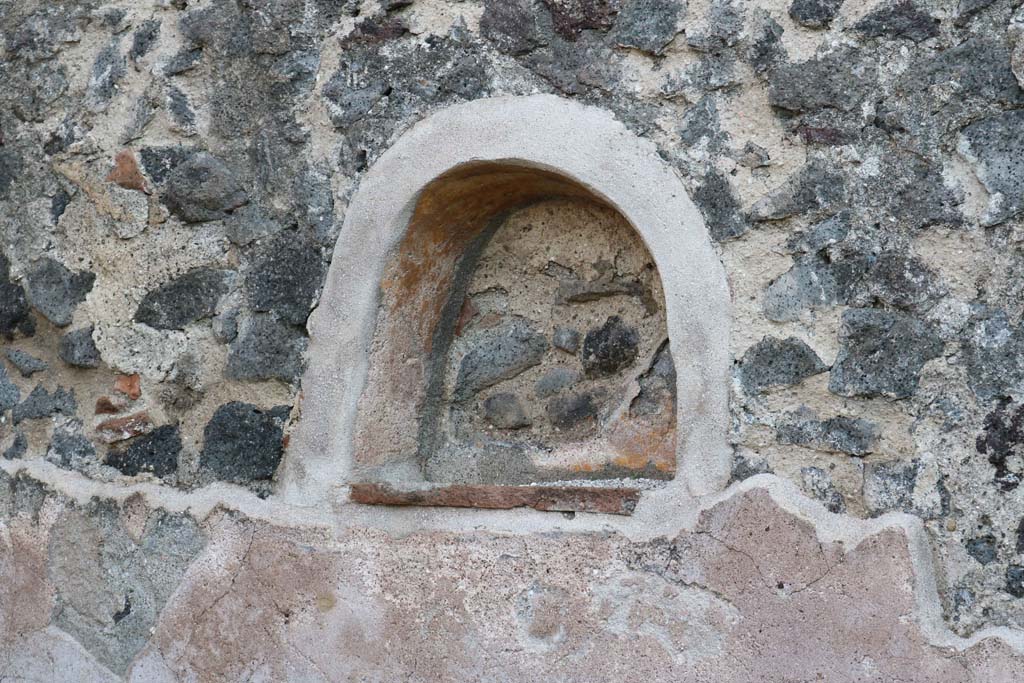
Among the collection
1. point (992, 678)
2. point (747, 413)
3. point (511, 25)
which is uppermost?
point (511, 25)

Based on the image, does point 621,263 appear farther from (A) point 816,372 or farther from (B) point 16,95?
(B) point 16,95

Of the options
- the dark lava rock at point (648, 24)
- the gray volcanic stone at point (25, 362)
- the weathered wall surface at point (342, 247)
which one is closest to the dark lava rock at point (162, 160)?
the weathered wall surface at point (342, 247)

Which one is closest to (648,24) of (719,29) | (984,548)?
(719,29)

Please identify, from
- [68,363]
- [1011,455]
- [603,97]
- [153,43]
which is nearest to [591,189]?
[603,97]

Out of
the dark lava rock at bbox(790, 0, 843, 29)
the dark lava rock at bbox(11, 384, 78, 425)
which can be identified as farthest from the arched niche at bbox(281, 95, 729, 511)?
the dark lava rock at bbox(11, 384, 78, 425)

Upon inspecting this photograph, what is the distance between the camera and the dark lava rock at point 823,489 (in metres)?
2.04

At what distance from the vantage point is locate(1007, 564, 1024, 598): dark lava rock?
6.29 ft

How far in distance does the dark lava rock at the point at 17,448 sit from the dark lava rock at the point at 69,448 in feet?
0.28

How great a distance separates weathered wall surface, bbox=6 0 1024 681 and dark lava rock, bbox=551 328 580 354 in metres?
0.43

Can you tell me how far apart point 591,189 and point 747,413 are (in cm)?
50

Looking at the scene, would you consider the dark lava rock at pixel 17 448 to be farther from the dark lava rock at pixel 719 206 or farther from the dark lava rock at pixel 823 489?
the dark lava rock at pixel 823 489

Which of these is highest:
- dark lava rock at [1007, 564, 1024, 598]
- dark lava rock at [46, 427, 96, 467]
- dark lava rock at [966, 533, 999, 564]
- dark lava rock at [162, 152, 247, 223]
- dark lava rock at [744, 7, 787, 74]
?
dark lava rock at [744, 7, 787, 74]

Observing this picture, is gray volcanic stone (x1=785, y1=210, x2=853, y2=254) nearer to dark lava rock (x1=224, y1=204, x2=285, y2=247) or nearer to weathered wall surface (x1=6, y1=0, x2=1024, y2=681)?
weathered wall surface (x1=6, y1=0, x2=1024, y2=681)

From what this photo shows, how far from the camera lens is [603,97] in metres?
2.25
